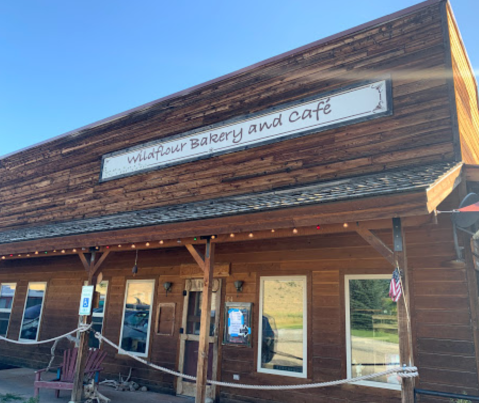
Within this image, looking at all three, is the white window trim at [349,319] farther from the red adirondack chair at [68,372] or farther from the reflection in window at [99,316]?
the reflection in window at [99,316]

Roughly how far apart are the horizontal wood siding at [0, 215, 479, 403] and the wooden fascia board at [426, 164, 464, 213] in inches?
26.2

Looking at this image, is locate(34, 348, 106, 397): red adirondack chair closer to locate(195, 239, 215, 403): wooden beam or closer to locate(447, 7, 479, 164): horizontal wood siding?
locate(195, 239, 215, 403): wooden beam

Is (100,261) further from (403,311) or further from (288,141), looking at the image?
(403,311)

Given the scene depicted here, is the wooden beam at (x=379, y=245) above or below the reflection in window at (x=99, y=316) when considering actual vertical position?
above

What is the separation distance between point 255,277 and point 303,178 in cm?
185

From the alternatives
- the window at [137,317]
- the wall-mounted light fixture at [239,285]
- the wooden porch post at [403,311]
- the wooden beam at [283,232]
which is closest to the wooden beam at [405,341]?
the wooden porch post at [403,311]

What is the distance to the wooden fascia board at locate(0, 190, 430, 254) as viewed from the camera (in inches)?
150

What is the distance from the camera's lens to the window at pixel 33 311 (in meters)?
9.94

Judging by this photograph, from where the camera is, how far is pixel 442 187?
4.19 metres

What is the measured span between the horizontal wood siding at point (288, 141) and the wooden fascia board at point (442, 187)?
0.48m

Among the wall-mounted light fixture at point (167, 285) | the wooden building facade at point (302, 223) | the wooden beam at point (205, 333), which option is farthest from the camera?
the wall-mounted light fixture at point (167, 285)

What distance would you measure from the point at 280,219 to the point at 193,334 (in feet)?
12.4

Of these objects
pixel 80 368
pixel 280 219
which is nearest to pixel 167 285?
pixel 80 368

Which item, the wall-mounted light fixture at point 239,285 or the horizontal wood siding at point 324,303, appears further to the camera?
the wall-mounted light fixture at point 239,285
